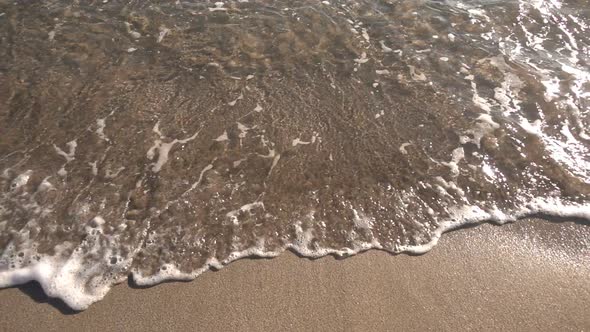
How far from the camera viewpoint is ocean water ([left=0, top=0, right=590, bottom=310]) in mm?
3293

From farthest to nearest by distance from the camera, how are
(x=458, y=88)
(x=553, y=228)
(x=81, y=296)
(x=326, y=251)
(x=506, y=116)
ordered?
(x=458, y=88) < (x=506, y=116) < (x=553, y=228) < (x=326, y=251) < (x=81, y=296)

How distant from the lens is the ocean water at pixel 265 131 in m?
3.29

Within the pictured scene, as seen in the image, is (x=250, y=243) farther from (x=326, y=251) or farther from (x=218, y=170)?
(x=218, y=170)

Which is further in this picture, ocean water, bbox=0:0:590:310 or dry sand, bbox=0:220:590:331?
ocean water, bbox=0:0:590:310

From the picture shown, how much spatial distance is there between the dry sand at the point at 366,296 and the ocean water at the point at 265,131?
13 centimetres

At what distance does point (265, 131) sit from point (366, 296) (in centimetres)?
185

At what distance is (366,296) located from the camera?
292 cm

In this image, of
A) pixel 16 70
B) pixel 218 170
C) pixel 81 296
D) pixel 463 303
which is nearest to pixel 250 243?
pixel 218 170

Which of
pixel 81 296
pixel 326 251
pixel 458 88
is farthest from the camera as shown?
pixel 458 88

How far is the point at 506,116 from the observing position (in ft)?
14.5

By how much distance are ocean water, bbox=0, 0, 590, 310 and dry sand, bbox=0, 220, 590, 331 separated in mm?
126

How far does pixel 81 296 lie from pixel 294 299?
1387 mm

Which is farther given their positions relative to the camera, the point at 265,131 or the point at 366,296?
the point at 265,131

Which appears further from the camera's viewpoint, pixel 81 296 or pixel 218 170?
pixel 218 170
